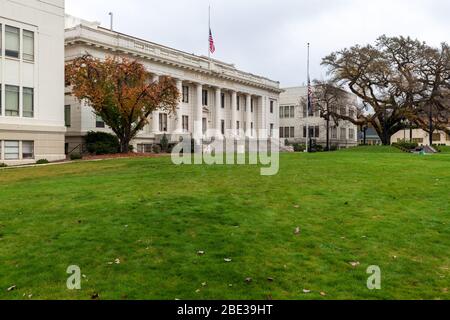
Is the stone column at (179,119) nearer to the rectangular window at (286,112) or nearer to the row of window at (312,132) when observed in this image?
the row of window at (312,132)

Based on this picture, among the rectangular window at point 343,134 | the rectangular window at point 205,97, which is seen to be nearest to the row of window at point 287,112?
the rectangular window at point 343,134

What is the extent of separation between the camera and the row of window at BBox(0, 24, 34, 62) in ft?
95.0

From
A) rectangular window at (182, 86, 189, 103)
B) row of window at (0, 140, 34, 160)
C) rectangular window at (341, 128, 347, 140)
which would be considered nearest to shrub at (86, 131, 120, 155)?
row of window at (0, 140, 34, 160)

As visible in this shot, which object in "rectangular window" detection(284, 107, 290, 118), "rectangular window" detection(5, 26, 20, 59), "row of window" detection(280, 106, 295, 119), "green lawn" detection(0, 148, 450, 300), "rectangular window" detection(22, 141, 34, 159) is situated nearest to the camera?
"green lawn" detection(0, 148, 450, 300)

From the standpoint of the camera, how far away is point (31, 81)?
30.7 metres

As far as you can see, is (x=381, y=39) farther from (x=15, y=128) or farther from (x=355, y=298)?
(x=355, y=298)

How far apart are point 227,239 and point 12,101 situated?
26458 mm

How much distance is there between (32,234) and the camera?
902 centimetres

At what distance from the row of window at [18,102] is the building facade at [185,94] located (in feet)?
22.7

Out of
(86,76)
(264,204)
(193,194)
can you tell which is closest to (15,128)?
(86,76)

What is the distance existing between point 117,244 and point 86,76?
27.2 meters

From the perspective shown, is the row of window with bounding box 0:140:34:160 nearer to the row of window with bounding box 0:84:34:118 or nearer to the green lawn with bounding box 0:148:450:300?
the row of window with bounding box 0:84:34:118

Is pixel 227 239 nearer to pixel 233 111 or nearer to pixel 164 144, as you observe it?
pixel 164 144

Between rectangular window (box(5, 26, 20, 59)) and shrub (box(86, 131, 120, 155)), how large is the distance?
30.1 feet
